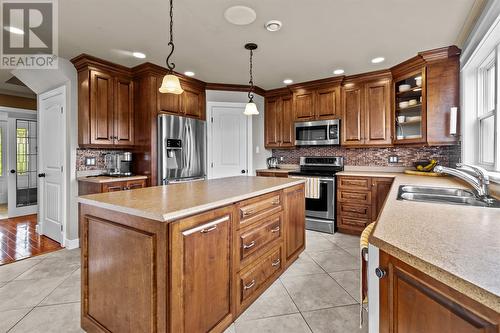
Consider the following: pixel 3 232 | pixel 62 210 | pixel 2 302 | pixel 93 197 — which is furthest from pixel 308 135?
pixel 3 232

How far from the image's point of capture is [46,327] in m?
1.71

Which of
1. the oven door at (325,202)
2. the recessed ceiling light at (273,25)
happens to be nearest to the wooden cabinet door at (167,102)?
the recessed ceiling light at (273,25)

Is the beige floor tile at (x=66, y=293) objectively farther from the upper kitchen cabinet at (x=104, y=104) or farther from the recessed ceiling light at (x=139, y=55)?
the recessed ceiling light at (x=139, y=55)

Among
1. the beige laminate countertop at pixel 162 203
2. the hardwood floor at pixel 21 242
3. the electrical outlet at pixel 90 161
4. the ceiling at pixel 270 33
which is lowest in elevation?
the hardwood floor at pixel 21 242

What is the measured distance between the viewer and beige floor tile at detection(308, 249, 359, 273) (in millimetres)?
2613

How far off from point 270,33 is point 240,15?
458 millimetres

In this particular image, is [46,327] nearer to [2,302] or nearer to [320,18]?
[2,302]

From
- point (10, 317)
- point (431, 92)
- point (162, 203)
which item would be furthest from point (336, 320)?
point (431, 92)

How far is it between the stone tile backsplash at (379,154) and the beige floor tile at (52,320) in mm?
3946

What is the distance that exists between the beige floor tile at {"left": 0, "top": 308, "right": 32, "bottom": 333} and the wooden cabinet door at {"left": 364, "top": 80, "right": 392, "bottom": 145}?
14.1 ft

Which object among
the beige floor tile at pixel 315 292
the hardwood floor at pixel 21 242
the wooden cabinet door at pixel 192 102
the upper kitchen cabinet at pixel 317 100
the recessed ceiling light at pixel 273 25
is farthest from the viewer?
the upper kitchen cabinet at pixel 317 100

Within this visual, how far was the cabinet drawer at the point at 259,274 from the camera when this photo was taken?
71.6 inches

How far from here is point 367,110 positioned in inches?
151

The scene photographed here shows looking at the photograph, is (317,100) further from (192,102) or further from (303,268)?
(303,268)
